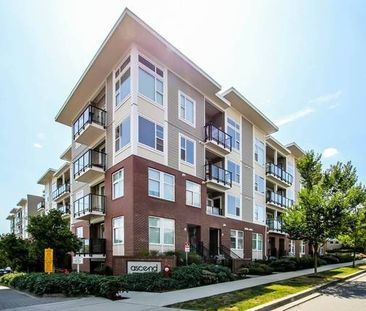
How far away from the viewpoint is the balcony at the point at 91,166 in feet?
80.4

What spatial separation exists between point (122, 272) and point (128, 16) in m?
13.4

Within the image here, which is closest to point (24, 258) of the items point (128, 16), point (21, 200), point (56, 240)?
point (56, 240)

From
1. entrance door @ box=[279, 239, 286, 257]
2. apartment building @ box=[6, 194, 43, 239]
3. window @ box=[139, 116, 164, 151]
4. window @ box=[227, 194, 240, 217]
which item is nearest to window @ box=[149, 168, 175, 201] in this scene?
window @ box=[139, 116, 164, 151]

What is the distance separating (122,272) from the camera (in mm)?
18969

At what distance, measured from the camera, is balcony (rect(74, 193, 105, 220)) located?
78.0ft

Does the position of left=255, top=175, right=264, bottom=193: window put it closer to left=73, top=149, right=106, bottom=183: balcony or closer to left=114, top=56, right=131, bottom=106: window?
left=73, top=149, right=106, bottom=183: balcony

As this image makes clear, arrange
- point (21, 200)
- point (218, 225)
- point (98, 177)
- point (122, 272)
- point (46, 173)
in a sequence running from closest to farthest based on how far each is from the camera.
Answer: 1. point (122, 272)
2. point (98, 177)
3. point (218, 225)
4. point (46, 173)
5. point (21, 200)

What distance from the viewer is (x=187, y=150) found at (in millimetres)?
25281

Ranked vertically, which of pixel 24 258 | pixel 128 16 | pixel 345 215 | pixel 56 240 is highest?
pixel 128 16

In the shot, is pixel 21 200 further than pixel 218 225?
Yes

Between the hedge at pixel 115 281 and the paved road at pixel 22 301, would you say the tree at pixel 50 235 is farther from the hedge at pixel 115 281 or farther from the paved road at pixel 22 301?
the paved road at pixel 22 301

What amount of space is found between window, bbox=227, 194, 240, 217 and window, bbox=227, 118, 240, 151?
440 centimetres

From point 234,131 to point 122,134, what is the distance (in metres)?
12.6

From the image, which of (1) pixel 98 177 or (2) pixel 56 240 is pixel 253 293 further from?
(1) pixel 98 177
